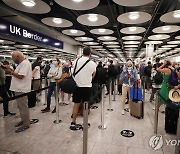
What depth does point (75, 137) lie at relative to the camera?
2.82 m

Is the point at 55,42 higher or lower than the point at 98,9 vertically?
lower

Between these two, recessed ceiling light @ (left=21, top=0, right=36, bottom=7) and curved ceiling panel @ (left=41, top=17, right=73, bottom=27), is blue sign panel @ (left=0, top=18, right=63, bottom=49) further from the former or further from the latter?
recessed ceiling light @ (left=21, top=0, right=36, bottom=7)

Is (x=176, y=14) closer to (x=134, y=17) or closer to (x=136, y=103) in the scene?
(x=134, y=17)

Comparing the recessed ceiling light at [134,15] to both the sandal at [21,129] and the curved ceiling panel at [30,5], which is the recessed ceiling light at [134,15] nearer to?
the curved ceiling panel at [30,5]

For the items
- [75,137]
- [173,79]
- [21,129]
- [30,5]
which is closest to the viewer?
[75,137]

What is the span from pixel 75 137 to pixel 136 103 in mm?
1868

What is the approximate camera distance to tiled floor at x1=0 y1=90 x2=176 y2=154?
2402 millimetres

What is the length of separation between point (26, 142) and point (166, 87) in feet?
11.2

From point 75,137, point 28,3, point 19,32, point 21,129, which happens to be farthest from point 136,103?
point 19,32

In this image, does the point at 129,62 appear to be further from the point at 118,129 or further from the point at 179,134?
the point at 179,134

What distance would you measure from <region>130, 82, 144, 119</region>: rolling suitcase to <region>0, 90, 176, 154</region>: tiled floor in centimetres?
15

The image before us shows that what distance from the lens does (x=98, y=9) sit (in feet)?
17.9

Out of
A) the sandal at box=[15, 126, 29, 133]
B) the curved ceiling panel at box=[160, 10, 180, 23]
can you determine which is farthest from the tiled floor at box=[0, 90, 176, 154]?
the curved ceiling panel at box=[160, 10, 180, 23]

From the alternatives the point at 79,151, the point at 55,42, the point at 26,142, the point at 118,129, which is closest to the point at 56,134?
the point at 26,142
